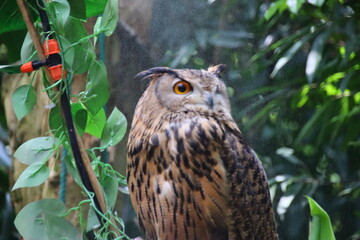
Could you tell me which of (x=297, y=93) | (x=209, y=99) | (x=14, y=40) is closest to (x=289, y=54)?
(x=297, y=93)

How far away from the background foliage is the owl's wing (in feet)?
2.42

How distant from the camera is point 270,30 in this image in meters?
2.51

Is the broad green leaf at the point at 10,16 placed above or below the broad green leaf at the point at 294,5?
above

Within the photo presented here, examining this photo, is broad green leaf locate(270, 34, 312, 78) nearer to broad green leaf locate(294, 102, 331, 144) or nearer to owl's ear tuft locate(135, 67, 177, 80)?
broad green leaf locate(294, 102, 331, 144)

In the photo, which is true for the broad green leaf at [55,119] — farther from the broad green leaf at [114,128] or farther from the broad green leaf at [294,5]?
the broad green leaf at [294,5]

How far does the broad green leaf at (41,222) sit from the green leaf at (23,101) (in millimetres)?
127

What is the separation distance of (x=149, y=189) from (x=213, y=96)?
0.69 ft

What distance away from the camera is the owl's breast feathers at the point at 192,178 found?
1088 millimetres

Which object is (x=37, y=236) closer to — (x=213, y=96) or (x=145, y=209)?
(x=145, y=209)

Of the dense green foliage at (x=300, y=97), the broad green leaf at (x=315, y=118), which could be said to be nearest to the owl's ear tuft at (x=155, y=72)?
the dense green foliage at (x=300, y=97)

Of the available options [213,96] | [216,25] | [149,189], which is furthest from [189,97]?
[216,25]

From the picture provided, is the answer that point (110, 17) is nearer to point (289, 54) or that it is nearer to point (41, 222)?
point (41, 222)

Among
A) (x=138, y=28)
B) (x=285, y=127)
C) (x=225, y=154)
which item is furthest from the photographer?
(x=285, y=127)

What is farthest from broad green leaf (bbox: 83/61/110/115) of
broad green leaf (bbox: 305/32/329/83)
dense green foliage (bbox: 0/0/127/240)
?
broad green leaf (bbox: 305/32/329/83)
